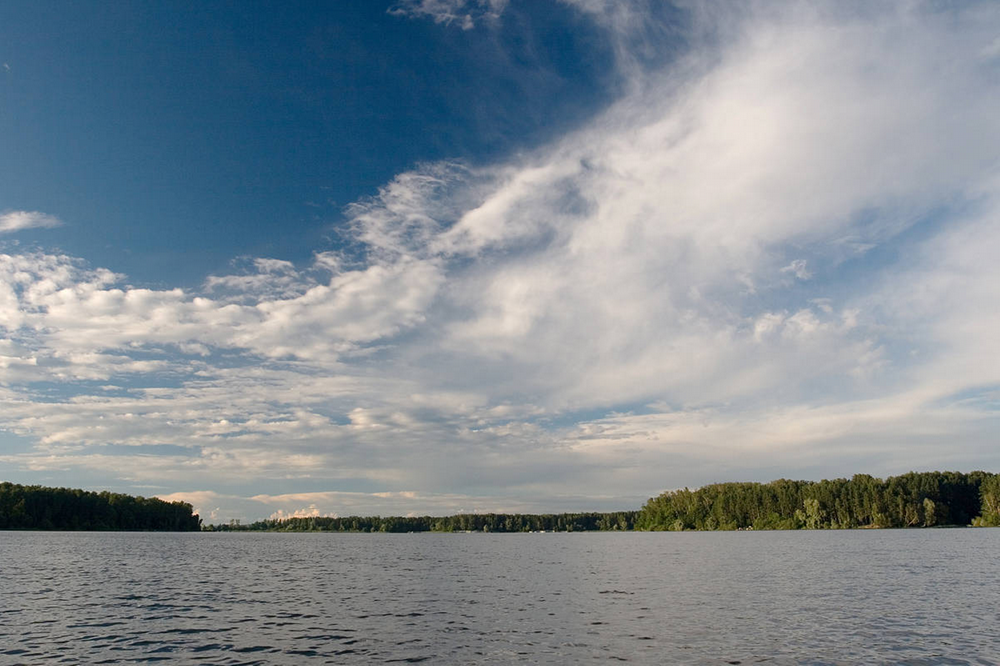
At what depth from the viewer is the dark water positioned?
3369 centimetres

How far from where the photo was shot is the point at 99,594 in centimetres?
5866

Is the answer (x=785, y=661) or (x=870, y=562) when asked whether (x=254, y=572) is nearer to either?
(x=785, y=661)

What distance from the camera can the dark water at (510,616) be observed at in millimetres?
33688

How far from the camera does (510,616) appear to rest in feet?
153

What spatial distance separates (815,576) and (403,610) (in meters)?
50.7

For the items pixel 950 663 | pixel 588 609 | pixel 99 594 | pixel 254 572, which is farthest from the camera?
pixel 254 572

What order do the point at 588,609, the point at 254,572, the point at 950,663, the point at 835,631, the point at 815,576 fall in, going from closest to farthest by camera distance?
1. the point at 950,663
2. the point at 835,631
3. the point at 588,609
4. the point at 815,576
5. the point at 254,572

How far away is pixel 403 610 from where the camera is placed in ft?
165

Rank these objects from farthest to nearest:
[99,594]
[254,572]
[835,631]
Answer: [254,572] → [99,594] → [835,631]

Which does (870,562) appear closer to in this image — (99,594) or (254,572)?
(254,572)

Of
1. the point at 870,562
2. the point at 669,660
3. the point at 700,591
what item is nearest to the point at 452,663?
the point at 669,660

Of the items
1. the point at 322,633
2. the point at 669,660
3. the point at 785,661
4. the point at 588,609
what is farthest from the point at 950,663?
the point at 322,633

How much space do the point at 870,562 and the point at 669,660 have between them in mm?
76603

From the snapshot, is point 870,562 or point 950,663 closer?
point 950,663
